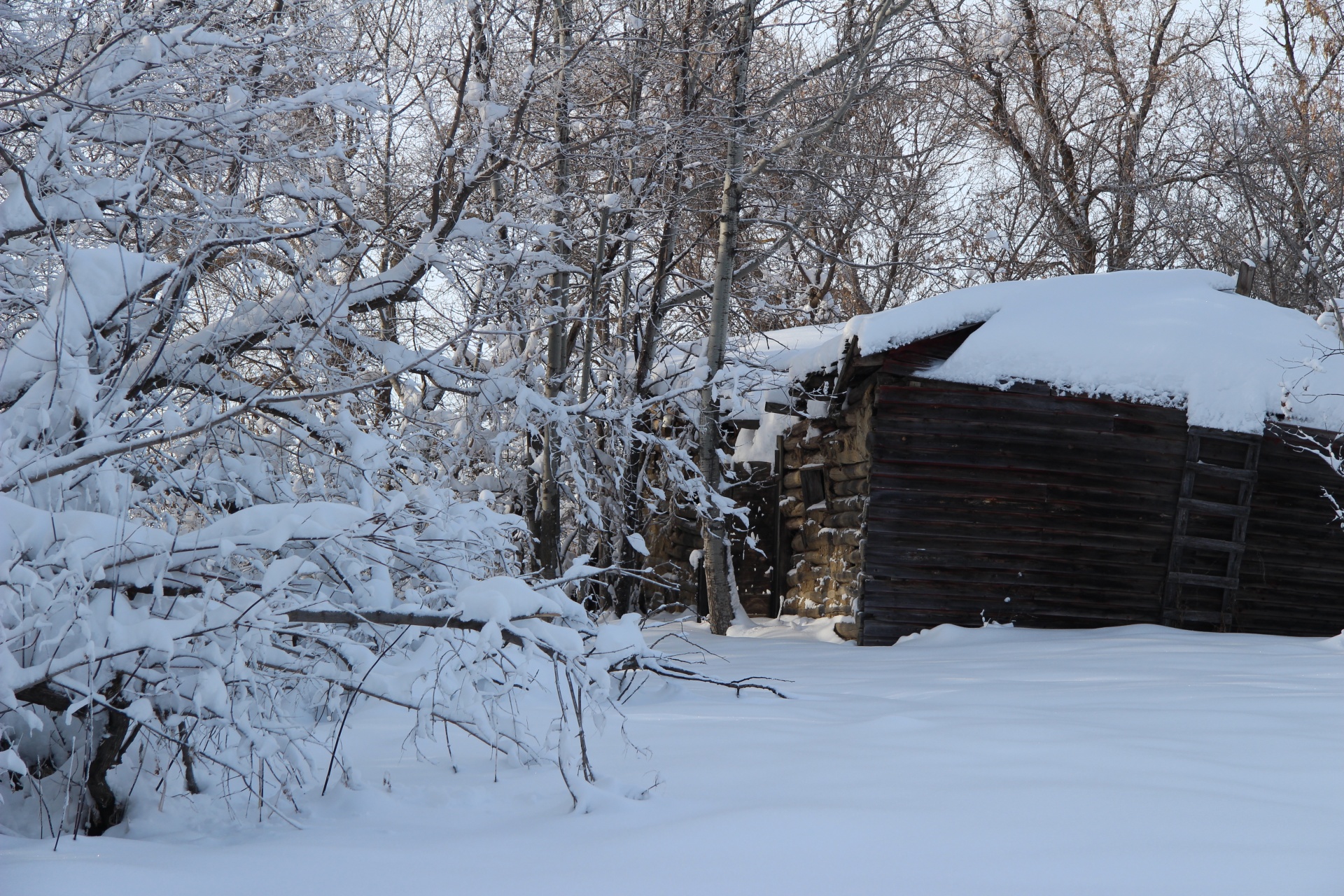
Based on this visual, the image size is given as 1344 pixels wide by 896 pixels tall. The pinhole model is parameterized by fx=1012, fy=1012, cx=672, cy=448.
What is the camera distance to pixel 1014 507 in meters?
8.98

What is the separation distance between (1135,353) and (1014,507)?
1747 mm

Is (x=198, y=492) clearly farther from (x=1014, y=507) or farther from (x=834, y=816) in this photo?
(x=1014, y=507)

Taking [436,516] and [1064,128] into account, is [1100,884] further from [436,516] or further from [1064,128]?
[1064,128]

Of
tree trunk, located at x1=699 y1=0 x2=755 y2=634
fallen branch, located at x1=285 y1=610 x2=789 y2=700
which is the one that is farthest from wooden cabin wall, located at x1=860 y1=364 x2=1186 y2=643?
fallen branch, located at x1=285 y1=610 x2=789 y2=700

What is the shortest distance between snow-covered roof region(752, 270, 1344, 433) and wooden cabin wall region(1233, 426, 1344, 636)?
0.62 m

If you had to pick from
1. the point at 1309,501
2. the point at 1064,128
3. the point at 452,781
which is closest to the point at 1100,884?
the point at 452,781

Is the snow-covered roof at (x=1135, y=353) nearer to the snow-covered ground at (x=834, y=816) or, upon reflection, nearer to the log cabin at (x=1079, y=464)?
the log cabin at (x=1079, y=464)

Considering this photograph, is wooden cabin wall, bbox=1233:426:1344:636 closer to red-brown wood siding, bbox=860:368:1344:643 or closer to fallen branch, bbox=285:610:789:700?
red-brown wood siding, bbox=860:368:1344:643

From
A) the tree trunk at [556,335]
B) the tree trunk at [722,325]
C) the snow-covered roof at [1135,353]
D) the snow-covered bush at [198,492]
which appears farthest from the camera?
the tree trunk at [722,325]

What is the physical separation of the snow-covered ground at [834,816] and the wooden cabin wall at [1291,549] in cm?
562

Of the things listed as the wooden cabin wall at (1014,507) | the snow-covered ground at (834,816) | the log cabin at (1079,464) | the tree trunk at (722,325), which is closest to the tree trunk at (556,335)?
the tree trunk at (722,325)

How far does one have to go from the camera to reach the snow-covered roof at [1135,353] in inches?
346

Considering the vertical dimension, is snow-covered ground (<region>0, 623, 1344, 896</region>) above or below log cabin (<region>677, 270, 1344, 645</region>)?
below

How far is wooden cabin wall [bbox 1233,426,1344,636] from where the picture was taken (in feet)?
30.7
